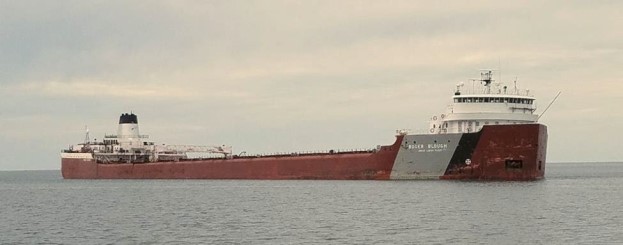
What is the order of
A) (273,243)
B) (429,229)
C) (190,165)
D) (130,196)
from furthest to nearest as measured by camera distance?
1. (190,165)
2. (130,196)
3. (429,229)
4. (273,243)

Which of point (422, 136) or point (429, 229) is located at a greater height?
point (422, 136)

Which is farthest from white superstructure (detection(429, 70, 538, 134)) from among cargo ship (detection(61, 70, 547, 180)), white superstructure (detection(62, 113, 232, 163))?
white superstructure (detection(62, 113, 232, 163))

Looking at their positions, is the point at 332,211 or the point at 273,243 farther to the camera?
the point at 332,211

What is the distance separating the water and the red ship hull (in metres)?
0.73

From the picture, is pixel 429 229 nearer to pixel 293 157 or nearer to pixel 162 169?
pixel 293 157

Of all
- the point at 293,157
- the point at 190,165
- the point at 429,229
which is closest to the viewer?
the point at 429,229

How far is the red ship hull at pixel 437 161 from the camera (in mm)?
42062

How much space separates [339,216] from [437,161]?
14.6 metres

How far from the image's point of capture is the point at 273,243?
951 inches

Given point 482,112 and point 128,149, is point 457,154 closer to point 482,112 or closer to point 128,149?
point 482,112

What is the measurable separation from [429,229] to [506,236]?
281cm

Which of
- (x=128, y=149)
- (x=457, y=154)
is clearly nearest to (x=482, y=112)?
(x=457, y=154)

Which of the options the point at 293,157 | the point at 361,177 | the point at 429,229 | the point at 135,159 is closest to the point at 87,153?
the point at 135,159

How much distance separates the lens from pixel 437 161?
145ft
